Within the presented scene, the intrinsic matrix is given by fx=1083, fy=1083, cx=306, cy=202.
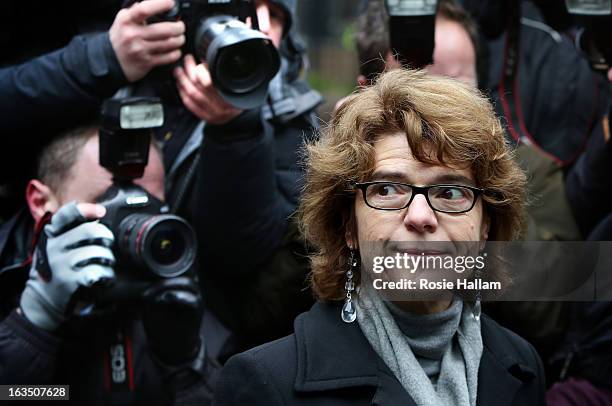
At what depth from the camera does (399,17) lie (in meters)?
2.65

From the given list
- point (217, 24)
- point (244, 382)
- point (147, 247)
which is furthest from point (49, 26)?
point (244, 382)

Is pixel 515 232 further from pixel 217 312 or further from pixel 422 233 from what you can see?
pixel 217 312

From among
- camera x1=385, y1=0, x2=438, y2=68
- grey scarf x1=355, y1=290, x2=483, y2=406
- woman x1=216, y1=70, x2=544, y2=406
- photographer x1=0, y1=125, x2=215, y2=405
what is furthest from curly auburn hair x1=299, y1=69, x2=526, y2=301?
camera x1=385, y1=0, x2=438, y2=68

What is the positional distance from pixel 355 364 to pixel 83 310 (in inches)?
28.9

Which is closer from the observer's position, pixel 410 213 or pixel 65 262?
pixel 410 213

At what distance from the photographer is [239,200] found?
256 centimetres

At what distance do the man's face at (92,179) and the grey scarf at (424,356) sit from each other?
77 centimetres

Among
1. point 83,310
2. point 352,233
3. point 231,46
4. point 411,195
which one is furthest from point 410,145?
point 83,310

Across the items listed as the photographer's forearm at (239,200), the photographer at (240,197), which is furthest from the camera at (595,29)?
the photographer's forearm at (239,200)

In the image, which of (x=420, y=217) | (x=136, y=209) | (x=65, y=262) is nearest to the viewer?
(x=420, y=217)

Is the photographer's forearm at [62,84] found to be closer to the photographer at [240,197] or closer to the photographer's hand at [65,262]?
the photographer at [240,197]

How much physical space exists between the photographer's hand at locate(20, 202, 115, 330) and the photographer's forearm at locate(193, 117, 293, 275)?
0.31 meters

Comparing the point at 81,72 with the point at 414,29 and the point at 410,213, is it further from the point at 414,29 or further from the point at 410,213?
the point at 410,213

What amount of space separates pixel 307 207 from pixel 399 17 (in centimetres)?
79
